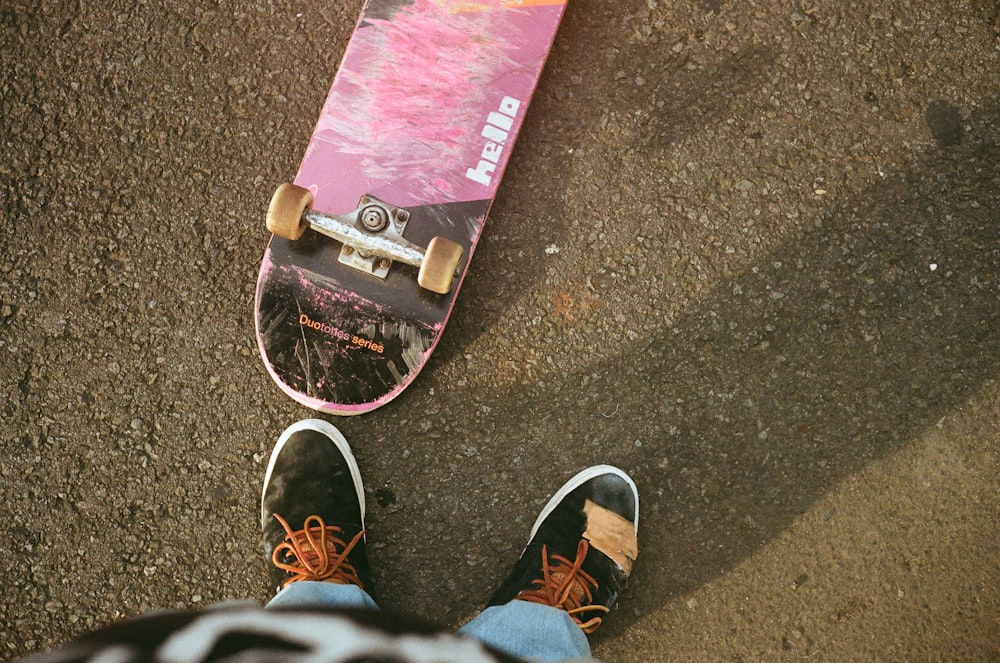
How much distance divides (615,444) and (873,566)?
0.77 m

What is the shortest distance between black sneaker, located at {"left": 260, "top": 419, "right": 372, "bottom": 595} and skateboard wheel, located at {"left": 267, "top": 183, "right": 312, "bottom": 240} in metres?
0.52

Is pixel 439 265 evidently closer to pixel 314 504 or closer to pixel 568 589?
pixel 314 504

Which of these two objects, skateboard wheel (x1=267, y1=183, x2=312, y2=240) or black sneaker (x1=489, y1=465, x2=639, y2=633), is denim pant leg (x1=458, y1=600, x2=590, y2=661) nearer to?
black sneaker (x1=489, y1=465, x2=639, y2=633)

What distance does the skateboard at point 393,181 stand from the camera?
1707 millimetres

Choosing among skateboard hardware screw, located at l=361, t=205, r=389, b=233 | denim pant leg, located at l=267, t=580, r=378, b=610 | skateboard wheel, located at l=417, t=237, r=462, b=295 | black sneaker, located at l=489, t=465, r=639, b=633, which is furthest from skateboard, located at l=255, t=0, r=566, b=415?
black sneaker, located at l=489, t=465, r=639, b=633

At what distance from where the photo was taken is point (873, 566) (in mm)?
1797

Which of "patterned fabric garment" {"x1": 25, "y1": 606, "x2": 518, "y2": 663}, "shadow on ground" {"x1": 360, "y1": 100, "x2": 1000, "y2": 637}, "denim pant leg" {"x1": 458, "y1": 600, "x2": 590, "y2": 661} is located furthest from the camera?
"shadow on ground" {"x1": 360, "y1": 100, "x2": 1000, "y2": 637}

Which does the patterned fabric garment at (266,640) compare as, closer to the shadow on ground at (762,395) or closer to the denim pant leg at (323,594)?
the denim pant leg at (323,594)

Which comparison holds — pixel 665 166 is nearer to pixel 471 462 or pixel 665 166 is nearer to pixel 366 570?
pixel 471 462

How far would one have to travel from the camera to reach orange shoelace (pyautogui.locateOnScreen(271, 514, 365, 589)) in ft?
5.51

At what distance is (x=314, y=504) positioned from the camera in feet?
5.76

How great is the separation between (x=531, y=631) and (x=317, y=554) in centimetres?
58

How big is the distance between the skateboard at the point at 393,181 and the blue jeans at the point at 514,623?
44cm

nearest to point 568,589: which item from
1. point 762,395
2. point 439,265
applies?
point 762,395
